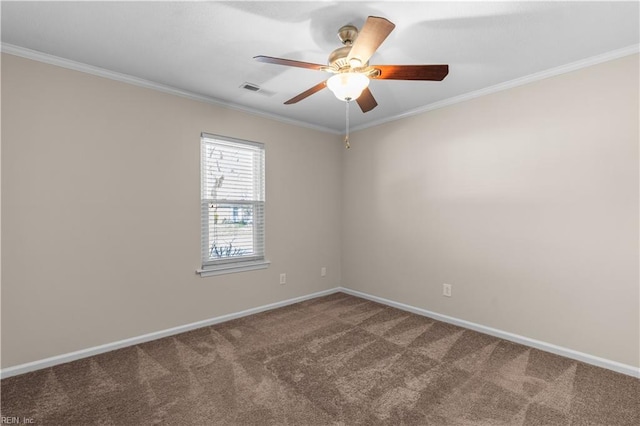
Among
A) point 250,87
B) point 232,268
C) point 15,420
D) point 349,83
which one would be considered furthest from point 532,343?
point 15,420

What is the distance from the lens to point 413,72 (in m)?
1.85

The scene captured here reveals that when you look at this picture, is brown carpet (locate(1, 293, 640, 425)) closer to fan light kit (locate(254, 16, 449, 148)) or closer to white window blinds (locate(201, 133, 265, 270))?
white window blinds (locate(201, 133, 265, 270))

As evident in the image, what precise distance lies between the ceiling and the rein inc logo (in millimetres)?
2452

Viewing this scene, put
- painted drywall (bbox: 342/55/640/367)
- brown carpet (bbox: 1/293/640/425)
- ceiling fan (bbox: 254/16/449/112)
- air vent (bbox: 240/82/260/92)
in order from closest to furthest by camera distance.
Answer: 1. ceiling fan (bbox: 254/16/449/112)
2. brown carpet (bbox: 1/293/640/425)
3. painted drywall (bbox: 342/55/640/367)
4. air vent (bbox: 240/82/260/92)

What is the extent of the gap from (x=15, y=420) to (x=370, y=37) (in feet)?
9.81

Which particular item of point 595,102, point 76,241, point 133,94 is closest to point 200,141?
point 133,94

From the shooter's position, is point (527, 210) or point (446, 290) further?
point (446, 290)

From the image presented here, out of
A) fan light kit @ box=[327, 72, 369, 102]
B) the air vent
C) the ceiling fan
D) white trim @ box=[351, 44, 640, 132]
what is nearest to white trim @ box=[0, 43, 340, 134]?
the air vent

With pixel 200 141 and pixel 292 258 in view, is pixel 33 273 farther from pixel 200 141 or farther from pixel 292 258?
pixel 292 258

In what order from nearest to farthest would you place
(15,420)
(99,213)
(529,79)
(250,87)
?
1. (15,420)
2. (99,213)
3. (529,79)
4. (250,87)

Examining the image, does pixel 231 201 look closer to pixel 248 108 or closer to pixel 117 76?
pixel 248 108

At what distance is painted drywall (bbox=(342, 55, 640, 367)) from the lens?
237 centimetres

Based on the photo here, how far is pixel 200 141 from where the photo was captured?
324 cm

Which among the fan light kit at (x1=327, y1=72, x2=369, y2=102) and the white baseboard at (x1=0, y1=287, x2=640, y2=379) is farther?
the white baseboard at (x1=0, y1=287, x2=640, y2=379)
